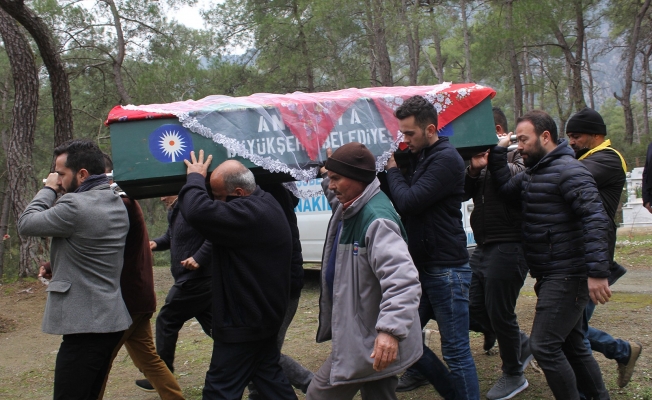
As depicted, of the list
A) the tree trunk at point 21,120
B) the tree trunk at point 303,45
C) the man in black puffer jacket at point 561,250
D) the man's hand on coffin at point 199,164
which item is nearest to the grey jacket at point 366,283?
the man's hand on coffin at point 199,164

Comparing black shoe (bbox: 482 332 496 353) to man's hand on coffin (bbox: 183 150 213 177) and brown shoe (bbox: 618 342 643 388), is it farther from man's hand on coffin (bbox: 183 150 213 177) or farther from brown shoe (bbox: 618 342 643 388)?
man's hand on coffin (bbox: 183 150 213 177)

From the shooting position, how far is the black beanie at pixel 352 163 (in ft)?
10.2

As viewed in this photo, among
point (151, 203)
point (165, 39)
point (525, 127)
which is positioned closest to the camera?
point (525, 127)

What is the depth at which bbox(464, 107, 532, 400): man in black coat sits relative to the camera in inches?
167

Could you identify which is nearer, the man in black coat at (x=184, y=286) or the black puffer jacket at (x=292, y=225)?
the black puffer jacket at (x=292, y=225)

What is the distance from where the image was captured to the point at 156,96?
17.3m

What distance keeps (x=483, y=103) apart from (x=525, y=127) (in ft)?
1.00

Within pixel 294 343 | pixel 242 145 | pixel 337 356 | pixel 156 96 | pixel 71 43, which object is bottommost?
pixel 294 343

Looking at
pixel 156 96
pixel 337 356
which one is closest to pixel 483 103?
pixel 337 356

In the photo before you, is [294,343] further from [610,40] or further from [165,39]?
[610,40]

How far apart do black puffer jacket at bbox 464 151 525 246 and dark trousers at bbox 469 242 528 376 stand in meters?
0.06

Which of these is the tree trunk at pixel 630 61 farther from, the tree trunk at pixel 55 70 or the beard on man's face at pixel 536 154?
the beard on man's face at pixel 536 154

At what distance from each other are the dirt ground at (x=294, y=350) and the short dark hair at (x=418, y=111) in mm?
2071

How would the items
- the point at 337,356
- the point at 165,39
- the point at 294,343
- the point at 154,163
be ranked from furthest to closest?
the point at 165,39, the point at 294,343, the point at 154,163, the point at 337,356
